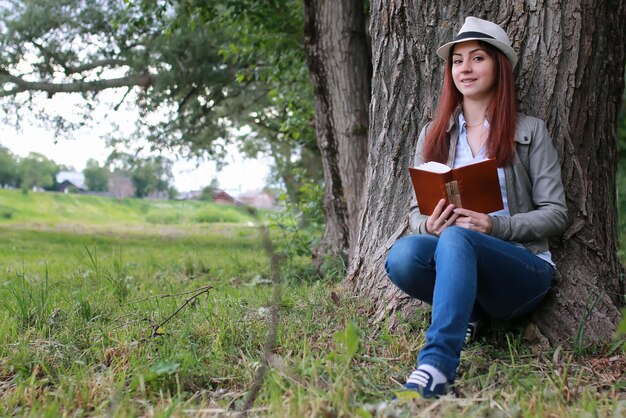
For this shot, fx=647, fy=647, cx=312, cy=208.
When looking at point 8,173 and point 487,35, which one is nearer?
point 487,35

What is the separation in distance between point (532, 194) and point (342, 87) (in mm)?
3124

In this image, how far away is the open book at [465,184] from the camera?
2.86m

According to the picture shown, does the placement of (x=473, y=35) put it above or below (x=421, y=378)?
above

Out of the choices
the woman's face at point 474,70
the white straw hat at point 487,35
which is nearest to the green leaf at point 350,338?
the woman's face at point 474,70

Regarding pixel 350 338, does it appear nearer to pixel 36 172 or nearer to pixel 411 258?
pixel 411 258

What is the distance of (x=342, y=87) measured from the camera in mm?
5934

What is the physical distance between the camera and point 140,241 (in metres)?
12.6

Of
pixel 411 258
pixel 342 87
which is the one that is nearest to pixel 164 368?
pixel 411 258

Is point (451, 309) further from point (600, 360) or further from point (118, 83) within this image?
point (118, 83)

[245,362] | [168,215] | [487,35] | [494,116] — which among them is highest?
[487,35]

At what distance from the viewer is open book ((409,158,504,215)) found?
286cm

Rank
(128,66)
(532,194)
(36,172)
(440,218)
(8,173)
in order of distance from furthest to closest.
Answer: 1. (8,173)
2. (36,172)
3. (128,66)
4. (532,194)
5. (440,218)

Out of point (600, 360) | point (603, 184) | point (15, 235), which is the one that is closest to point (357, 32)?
point (603, 184)

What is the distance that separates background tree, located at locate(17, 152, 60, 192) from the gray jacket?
20633mm
